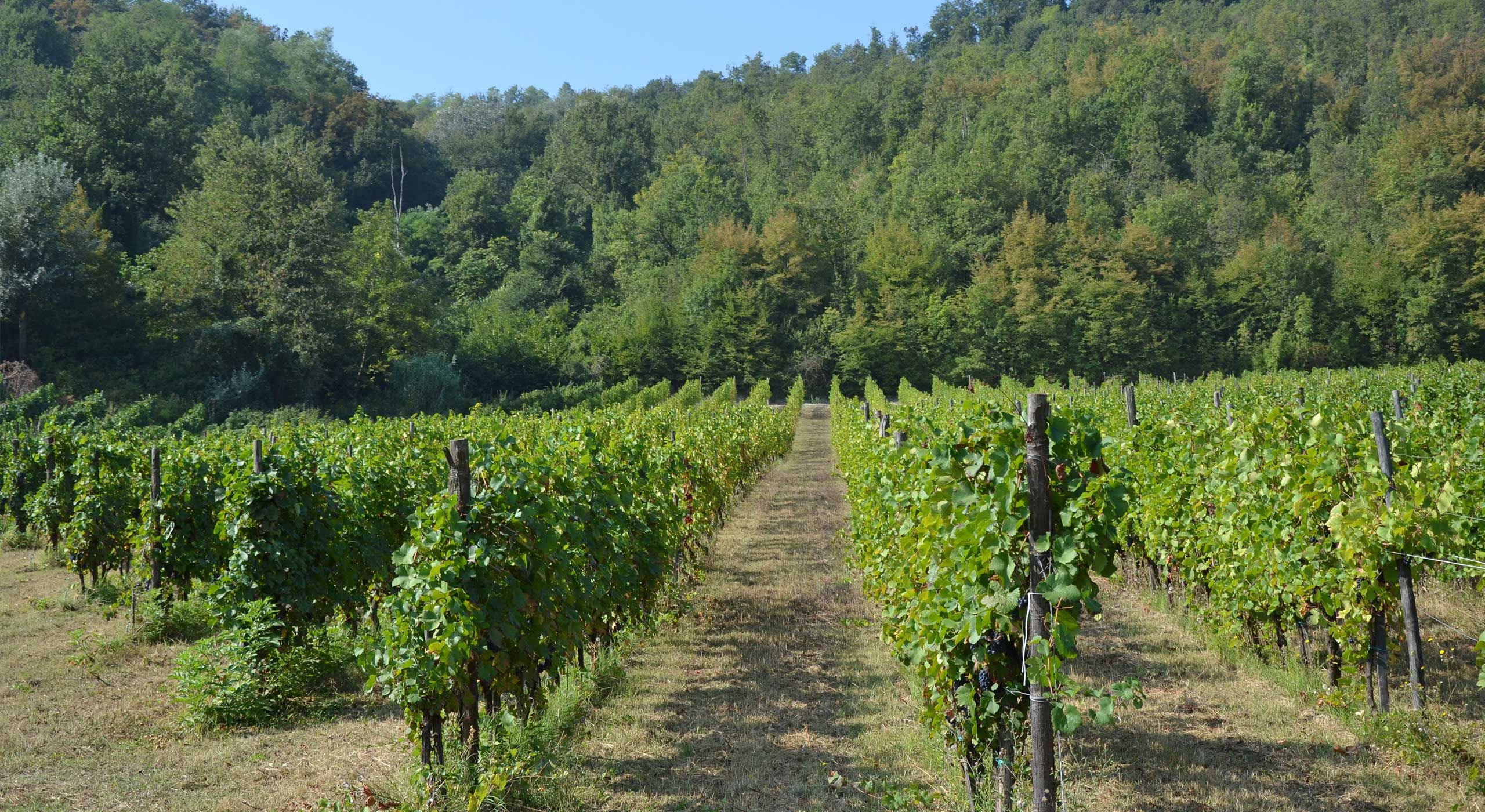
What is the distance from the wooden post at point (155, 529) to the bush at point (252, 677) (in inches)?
80.7

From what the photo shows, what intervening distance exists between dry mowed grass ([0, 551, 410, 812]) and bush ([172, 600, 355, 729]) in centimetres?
19

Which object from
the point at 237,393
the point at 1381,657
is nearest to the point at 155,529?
the point at 1381,657

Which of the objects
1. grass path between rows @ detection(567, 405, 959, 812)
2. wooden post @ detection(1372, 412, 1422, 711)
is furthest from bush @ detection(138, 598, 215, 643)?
wooden post @ detection(1372, 412, 1422, 711)

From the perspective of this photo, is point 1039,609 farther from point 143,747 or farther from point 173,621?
point 173,621

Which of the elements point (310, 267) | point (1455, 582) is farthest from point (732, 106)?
point (1455, 582)

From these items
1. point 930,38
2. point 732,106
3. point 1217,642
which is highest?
point 930,38

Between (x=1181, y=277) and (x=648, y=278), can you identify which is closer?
(x=1181, y=277)

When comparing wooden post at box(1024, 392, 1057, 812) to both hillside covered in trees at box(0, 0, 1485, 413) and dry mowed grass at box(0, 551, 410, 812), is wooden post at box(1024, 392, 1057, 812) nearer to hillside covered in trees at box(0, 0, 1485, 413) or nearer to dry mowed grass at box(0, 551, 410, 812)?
dry mowed grass at box(0, 551, 410, 812)

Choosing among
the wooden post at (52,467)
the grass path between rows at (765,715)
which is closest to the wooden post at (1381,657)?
the grass path between rows at (765,715)

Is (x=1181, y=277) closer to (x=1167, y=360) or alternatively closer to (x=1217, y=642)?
(x=1167, y=360)

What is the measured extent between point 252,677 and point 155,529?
10.3ft

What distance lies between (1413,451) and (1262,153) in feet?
231

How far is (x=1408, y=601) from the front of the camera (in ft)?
17.6

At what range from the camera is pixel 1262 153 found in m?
66.2
